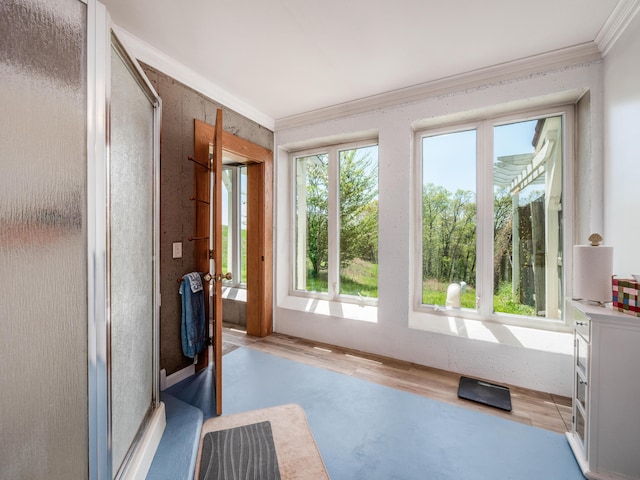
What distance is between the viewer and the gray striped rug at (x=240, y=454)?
1.40m

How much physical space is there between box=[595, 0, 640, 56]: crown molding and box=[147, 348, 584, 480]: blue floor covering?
255 cm

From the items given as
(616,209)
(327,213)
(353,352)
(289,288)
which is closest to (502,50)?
(616,209)

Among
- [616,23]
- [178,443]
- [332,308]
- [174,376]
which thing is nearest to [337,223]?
[332,308]

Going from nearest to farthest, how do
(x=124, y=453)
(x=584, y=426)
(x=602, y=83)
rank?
(x=124, y=453) → (x=584, y=426) → (x=602, y=83)

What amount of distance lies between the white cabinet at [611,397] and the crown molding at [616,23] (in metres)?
1.71

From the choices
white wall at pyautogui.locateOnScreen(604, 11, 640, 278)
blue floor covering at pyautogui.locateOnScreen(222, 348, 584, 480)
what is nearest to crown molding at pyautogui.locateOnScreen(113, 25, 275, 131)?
blue floor covering at pyautogui.locateOnScreen(222, 348, 584, 480)

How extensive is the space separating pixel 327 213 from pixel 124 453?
272cm

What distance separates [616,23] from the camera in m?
1.67

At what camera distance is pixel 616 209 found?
5.81ft

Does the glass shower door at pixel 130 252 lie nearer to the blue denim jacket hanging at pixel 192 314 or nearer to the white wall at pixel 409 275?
the blue denim jacket hanging at pixel 192 314

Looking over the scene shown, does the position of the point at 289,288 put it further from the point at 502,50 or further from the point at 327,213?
the point at 502,50

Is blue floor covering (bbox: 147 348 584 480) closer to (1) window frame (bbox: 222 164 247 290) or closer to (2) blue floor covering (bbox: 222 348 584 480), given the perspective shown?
(2) blue floor covering (bbox: 222 348 584 480)

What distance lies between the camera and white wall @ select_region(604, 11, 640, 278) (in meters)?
1.56

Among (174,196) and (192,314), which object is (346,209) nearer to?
(174,196)
